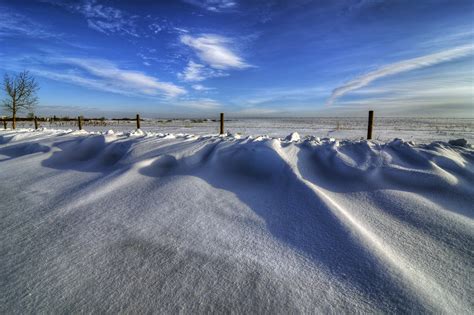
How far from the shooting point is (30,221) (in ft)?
5.07

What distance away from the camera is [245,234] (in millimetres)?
1423

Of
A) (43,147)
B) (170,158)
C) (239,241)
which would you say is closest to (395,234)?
(239,241)

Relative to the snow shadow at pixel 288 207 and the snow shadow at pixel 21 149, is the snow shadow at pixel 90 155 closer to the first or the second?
the snow shadow at pixel 21 149

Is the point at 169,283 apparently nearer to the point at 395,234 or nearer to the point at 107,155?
the point at 395,234

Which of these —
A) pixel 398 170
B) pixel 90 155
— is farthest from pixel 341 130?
pixel 90 155

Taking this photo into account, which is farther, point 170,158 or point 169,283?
point 170,158

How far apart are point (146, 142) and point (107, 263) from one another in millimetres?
2191

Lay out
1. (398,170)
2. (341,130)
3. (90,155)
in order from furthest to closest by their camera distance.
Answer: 1. (341,130)
2. (90,155)
3. (398,170)

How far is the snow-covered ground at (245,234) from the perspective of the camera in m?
0.98

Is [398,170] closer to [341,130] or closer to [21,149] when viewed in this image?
[21,149]

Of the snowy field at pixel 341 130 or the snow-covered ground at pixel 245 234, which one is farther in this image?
the snowy field at pixel 341 130

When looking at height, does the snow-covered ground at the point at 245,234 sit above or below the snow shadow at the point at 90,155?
below

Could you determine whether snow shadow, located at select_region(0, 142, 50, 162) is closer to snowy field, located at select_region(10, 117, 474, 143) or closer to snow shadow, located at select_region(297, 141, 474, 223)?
snow shadow, located at select_region(297, 141, 474, 223)

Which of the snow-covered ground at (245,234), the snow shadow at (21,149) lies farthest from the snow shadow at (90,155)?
the snow shadow at (21,149)
